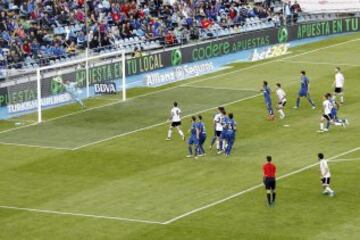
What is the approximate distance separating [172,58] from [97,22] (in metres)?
5.71

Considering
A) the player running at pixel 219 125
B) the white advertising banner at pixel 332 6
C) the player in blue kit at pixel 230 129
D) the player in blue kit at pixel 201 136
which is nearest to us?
the player in blue kit at pixel 201 136

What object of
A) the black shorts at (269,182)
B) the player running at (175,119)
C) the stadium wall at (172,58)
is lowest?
the black shorts at (269,182)

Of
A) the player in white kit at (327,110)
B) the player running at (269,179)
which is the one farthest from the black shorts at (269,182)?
the player in white kit at (327,110)

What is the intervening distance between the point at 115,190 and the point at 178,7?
42.9 metres

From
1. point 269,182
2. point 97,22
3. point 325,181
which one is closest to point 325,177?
point 325,181

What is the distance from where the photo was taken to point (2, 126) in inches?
2349

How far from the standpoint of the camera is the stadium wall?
6149 centimetres

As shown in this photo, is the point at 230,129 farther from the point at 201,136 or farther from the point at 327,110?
the point at 327,110

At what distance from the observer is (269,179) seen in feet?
139

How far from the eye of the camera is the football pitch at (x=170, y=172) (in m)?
40.8

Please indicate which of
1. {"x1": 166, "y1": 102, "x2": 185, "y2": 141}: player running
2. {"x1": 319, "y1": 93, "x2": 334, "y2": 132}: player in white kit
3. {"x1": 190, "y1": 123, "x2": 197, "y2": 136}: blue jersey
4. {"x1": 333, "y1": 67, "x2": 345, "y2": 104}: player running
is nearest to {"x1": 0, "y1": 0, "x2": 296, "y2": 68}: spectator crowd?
{"x1": 166, "y1": 102, "x2": 185, "y2": 141}: player running

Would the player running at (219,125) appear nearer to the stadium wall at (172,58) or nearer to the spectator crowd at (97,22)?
the stadium wall at (172,58)

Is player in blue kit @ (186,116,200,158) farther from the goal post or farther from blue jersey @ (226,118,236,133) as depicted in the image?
the goal post

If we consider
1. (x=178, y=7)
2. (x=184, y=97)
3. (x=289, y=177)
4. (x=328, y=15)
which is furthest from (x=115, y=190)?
(x=328, y=15)
